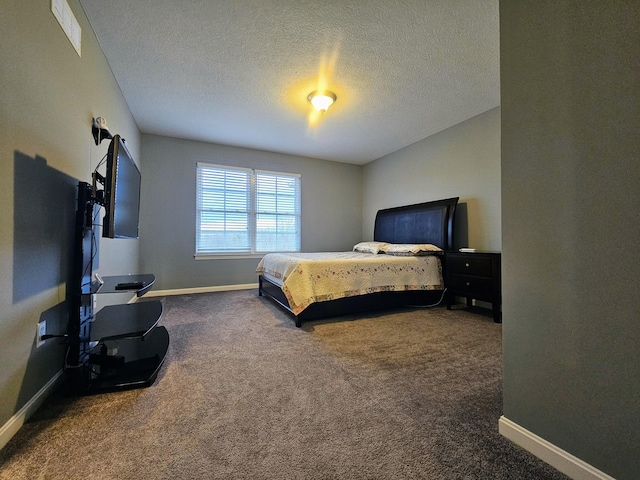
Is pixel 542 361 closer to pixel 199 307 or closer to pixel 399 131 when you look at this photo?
pixel 199 307

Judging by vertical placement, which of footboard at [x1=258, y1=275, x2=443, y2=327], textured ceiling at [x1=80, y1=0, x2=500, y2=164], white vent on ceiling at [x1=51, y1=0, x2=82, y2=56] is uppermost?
textured ceiling at [x1=80, y1=0, x2=500, y2=164]

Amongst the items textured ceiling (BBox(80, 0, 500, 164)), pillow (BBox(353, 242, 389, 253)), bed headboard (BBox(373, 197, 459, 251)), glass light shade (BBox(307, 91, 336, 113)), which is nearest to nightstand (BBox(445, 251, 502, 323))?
bed headboard (BBox(373, 197, 459, 251))

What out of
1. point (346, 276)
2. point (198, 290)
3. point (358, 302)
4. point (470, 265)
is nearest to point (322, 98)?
point (346, 276)

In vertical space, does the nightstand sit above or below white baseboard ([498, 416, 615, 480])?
above

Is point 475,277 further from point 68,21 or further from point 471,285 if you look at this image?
point 68,21

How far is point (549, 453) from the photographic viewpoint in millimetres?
1012

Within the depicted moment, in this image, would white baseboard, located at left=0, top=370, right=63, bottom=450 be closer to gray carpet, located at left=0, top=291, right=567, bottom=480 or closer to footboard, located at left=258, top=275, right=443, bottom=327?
gray carpet, located at left=0, top=291, right=567, bottom=480

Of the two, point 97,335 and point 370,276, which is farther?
point 370,276

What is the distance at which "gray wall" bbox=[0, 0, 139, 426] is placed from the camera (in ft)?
3.77

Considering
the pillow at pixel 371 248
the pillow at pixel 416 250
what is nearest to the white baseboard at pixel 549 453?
the pillow at pixel 416 250

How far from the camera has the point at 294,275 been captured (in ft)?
9.05

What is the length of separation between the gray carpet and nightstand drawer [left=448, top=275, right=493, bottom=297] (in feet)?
2.50

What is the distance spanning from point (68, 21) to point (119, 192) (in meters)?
1.18

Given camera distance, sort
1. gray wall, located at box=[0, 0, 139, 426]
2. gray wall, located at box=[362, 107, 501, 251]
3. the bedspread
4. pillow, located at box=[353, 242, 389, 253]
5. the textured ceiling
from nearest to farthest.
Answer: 1. gray wall, located at box=[0, 0, 139, 426]
2. the textured ceiling
3. the bedspread
4. gray wall, located at box=[362, 107, 501, 251]
5. pillow, located at box=[353, 242, 389, 253]
